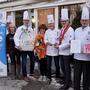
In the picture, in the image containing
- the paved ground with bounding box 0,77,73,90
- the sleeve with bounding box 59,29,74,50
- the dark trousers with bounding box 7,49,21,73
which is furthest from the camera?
the dark trousers with bounding box 7,49,21,73

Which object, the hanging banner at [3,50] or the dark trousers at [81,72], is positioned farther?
the hanging banner at [3,50]

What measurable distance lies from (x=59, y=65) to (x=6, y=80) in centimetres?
171

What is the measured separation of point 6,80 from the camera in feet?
38.5

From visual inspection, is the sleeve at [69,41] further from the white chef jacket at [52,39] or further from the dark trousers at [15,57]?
the dark trousers at [15,57]

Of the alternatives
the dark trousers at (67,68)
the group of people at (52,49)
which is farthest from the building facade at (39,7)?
the dark trousers at (67,68)

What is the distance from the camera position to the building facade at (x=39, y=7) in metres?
22.6

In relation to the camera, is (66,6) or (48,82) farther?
(66,6)

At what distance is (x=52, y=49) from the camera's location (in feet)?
35.3

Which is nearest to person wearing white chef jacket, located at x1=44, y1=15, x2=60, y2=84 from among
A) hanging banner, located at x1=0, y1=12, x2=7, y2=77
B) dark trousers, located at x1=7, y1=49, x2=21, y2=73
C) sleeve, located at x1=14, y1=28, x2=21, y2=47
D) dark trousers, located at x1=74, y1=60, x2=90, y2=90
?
sleeve, located at x1=14, y1=28, x2=21, y2=47

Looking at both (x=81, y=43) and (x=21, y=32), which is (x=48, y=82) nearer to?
(x=21, y=32)

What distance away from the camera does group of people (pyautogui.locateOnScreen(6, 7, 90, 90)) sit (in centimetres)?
900

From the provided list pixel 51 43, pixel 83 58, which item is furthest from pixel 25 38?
pixel 83 58

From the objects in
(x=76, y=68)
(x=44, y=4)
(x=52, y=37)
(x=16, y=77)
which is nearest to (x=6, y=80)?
(x=16, y=77)

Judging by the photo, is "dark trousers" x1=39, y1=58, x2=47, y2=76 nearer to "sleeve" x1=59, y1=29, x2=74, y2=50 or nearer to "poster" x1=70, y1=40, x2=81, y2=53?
"sleeve" x1=59, y1=29, x2=74, y2=50
